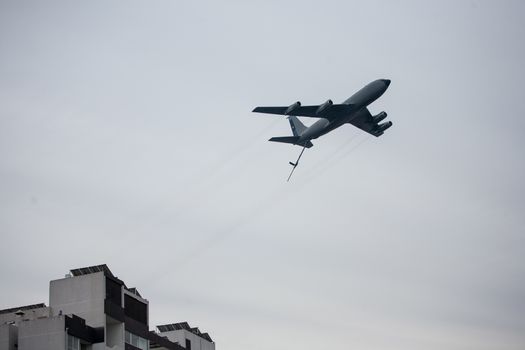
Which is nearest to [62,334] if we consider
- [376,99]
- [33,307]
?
[33,307]

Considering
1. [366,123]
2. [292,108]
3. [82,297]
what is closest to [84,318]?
[82,297]

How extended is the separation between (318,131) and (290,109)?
18.1 ft

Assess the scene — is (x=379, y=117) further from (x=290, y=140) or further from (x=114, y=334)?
(x=114, y=334)

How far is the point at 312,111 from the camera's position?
95562 millimetres

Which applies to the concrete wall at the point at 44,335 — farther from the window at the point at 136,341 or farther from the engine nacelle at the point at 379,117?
the engine nacelle at the point at 379,117

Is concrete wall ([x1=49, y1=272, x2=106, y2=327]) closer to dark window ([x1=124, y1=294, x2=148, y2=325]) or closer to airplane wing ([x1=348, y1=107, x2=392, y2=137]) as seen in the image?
dark window ([x1=124, y1=294, x2=148, y2=325])

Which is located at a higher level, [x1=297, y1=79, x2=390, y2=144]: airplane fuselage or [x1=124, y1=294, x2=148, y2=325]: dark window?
[x1=297, y1=79, x2=390, y2=144]: airplane fuselage

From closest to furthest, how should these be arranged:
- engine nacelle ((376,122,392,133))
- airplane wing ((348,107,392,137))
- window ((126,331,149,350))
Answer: window ((126,331,149,350)), airplane wing ((348,107,392,137)), engine nacelle ((376,122,392,133))

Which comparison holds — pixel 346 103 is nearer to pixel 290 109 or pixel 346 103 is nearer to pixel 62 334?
pixel 290 109

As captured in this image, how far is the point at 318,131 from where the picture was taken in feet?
320

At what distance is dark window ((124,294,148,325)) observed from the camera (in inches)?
3381

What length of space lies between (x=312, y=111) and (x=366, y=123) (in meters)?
13.1

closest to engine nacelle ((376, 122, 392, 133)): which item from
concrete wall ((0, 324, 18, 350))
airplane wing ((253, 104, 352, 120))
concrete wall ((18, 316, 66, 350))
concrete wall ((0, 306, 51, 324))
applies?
airplane wing ((253, 104, 352, 120))

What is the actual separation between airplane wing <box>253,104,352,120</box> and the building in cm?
2434
